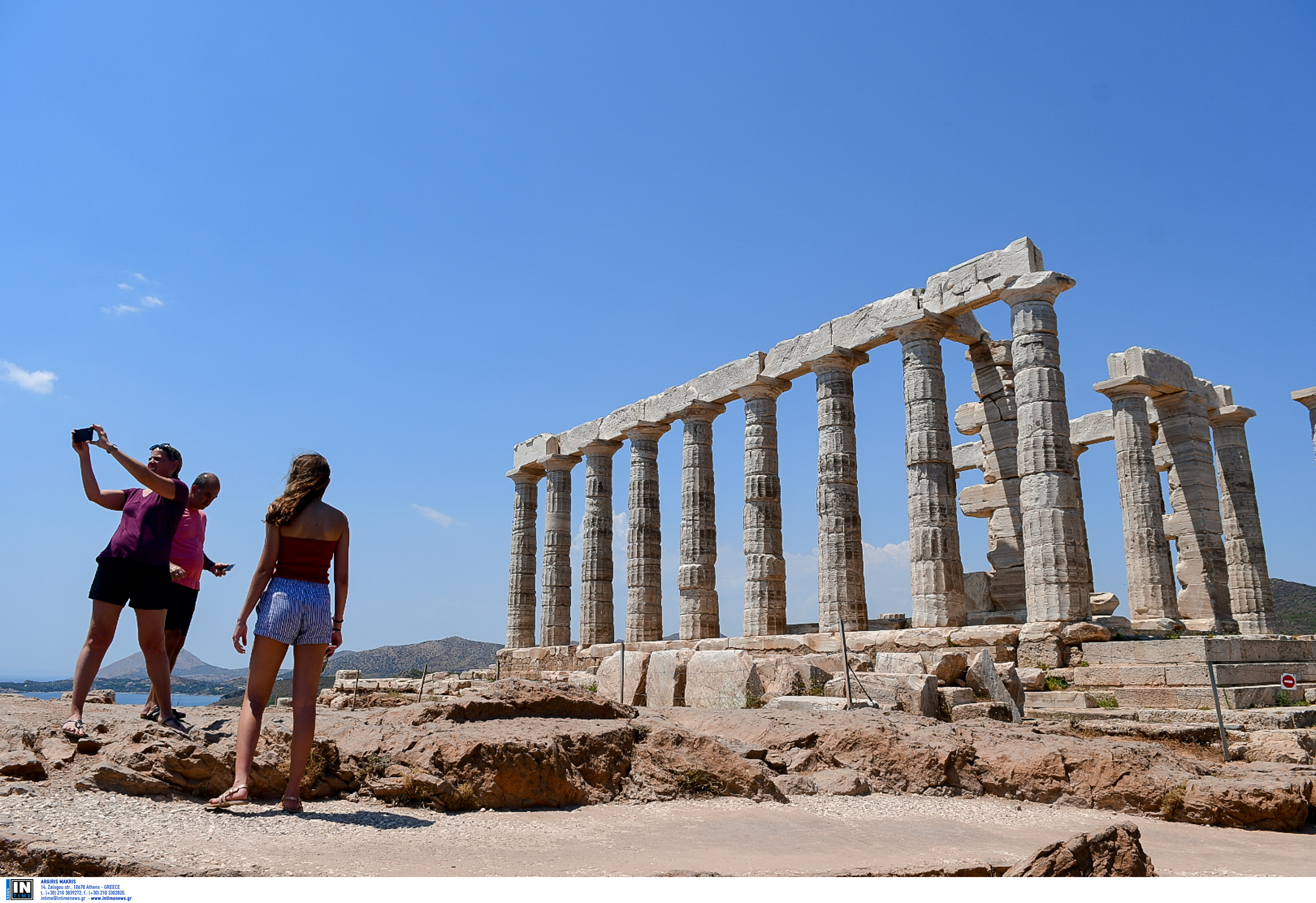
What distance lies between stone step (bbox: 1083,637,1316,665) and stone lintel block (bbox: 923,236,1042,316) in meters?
7.28

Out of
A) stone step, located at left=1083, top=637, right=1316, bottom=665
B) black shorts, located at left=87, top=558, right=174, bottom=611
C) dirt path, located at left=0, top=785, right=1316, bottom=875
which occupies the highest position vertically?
black shorts, located at left=87, top=558, right=174, bottom=611

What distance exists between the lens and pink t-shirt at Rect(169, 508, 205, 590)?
7.05m

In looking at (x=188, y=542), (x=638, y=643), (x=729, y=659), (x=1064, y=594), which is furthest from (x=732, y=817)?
(x=638, y=643)

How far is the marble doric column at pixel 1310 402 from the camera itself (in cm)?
2469

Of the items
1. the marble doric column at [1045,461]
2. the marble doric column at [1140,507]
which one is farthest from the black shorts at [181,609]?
the marble doric column at [1140,507]

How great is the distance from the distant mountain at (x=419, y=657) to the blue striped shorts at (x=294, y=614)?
2661 inches

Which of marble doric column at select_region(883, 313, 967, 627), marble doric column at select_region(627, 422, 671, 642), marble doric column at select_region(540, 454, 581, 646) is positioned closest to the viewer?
marble doric column at select_region(883, 313, 967, 627)

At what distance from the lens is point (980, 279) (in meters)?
19.5

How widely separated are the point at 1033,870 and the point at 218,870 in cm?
329

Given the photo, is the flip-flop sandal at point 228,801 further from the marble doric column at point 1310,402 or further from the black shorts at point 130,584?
the marble doric column at point 1310,402

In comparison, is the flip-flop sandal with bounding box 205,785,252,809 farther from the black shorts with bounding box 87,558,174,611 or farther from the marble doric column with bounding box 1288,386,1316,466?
the marble doric column with bounding box 1288,386,1316,466

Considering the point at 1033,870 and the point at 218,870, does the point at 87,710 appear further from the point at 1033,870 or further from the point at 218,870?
the point at 1033,870

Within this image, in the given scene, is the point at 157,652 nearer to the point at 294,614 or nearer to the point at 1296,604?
the point at 294,614

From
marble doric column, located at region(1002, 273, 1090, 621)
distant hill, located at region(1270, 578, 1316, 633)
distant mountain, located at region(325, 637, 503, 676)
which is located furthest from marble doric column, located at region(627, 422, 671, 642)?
distant mountain, located at region(325, 637, 503, 676)
